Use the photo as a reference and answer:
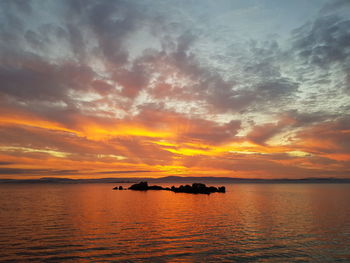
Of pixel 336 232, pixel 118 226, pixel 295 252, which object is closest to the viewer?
pixel 295 252

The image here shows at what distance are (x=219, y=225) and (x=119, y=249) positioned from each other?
61.4 feet

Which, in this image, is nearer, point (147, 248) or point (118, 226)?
point (147, 248)

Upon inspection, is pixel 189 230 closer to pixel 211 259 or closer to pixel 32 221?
pixel 211 259

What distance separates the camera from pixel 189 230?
35.4 meters

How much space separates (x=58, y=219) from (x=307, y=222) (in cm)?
4157

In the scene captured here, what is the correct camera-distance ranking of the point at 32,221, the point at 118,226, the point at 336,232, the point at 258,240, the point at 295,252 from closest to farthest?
the point at 295,252
the point at 258,240
the point at 336,232
the point at 118,226
the point at 32,221

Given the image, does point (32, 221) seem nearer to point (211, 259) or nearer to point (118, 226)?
point (118, 226)

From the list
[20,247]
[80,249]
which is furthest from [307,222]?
[20,247]

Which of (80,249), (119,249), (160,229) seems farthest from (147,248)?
(160,229)

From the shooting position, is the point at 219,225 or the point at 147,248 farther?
the point at 219,225

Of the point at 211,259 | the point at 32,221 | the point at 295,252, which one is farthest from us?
the point at 32,221

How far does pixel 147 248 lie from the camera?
26250 millimetres

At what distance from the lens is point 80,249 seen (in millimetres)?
25891

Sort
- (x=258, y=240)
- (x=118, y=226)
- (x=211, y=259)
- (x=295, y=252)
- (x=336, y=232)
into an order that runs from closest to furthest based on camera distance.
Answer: (x=211, y=259) < (x=295, y=252) < (x=258, y=240) < (x=336, y=232) < (x=118, y=226)
